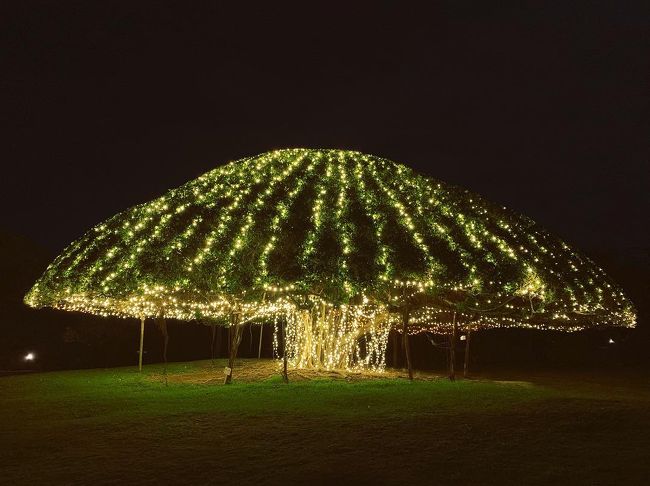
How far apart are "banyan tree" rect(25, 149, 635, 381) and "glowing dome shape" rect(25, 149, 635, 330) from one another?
0.12 ft

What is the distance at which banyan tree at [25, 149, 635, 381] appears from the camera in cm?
1359

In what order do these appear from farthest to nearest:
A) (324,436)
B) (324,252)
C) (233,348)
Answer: (233,348) → (324,252) → (324,436)

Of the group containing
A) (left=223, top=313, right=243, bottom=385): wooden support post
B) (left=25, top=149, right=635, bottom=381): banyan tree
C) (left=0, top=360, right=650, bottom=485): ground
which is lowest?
(left=0, top=360, right=650, bottom=485): ground

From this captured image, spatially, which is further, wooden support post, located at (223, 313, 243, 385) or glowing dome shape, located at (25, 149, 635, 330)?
wooden support post, located at (223, 313, 243, 385)

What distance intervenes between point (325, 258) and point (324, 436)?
6054 millimetres

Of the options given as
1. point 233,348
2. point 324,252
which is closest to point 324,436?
point 324,252

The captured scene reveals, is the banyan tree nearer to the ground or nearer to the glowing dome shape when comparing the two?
the glowing dome shape

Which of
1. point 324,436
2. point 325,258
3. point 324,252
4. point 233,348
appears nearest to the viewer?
point 324,436

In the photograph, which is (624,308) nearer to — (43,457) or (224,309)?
(224,309)

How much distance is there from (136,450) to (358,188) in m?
10.6

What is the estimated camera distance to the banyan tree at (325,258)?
13.6 m

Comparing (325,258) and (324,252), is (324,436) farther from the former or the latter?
(324,252)

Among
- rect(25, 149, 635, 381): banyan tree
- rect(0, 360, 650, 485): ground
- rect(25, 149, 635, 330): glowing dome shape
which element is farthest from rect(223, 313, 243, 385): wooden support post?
rect(0, 360, 650, 485): ground

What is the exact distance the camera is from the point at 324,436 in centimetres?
781
